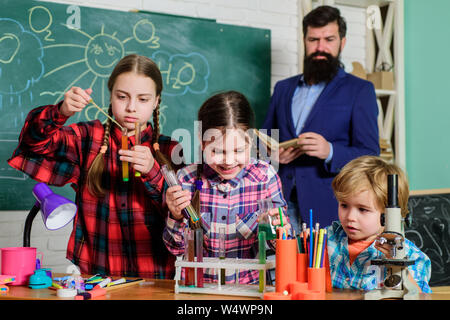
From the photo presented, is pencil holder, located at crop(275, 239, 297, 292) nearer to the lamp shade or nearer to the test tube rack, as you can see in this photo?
the test tube rack

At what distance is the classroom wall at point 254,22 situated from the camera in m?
2.84

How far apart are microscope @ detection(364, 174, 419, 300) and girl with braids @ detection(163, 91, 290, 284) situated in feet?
1.83

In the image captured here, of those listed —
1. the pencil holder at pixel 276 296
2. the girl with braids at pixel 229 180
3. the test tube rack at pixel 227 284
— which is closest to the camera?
the pencil holder at pixel 276 296

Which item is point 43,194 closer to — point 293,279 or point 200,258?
point 200,258

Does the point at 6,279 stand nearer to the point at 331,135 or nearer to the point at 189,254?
the point at 189,254

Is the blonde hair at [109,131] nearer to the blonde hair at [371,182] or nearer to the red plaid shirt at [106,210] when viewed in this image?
the red plaid shirt at [106,210]

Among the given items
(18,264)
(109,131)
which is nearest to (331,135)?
(109,131)

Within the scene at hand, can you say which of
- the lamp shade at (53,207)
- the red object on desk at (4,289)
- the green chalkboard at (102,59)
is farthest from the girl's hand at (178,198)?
the green chalkboard at (102,59)

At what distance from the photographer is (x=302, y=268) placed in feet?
4.31

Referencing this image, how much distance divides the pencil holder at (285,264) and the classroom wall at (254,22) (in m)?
1.85

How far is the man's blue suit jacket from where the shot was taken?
2.74 m

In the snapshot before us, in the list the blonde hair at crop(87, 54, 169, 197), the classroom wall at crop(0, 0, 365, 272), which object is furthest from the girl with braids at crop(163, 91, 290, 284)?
the classroom wall at crop(0, 0, 365, 272)
